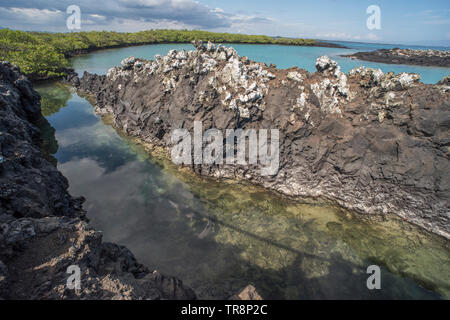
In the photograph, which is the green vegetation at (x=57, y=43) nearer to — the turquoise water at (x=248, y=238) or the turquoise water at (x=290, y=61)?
the turquoise water at (x=290, y=61)

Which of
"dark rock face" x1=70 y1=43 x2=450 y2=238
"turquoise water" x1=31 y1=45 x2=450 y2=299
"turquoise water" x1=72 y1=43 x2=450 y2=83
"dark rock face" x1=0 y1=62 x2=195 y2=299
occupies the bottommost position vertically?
"turquoise water" x1=31 y1=45 x2=450 y2=299

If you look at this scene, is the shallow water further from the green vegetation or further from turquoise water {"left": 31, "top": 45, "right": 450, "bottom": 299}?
the green vegetation

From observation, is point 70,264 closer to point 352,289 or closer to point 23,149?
point 23,149

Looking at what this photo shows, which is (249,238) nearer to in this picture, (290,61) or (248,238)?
(248,238)

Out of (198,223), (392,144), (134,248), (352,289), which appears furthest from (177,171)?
(392,144)

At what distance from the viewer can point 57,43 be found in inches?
2393

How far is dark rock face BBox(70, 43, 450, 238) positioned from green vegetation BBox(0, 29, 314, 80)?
39.8 metres

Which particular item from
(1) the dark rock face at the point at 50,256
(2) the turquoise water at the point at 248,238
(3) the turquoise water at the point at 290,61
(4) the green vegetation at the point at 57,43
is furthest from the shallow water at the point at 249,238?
(4) the green vegetation at the point at 57,43

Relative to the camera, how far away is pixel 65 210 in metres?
11.9

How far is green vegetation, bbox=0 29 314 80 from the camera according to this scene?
40.2m

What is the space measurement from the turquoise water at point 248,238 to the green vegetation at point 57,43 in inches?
1480

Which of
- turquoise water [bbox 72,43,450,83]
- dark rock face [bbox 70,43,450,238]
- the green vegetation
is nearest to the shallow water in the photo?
dark rock face [bbox 70,43,450,238]

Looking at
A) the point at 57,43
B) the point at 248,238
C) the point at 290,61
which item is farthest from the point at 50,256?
the point at 57,43

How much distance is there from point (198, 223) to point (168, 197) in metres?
3.35
